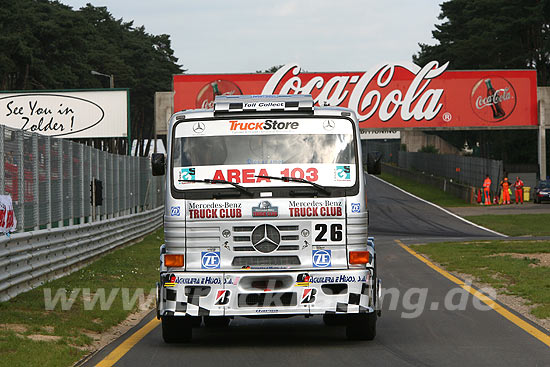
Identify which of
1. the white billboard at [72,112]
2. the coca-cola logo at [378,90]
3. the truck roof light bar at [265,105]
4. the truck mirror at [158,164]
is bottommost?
the truck mirror at [158,164]

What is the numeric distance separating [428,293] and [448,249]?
11.6m

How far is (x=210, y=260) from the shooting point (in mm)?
10961

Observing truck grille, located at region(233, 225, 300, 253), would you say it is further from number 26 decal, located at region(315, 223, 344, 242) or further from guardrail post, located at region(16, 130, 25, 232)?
guardrail post, located at region(16, 130, 25, 232)

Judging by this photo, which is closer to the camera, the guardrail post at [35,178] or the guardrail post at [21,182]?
the guardrail post at [21,182]

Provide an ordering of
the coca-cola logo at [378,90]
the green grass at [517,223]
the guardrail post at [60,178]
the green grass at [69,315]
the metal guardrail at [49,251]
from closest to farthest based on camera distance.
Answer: the green grass at [69,315], the metal guardrail at [49,251], the guardrail post at [60,178], the green grass at [517,223], the coca-cola logo at [378,90]

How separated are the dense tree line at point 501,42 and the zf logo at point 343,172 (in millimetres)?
73341

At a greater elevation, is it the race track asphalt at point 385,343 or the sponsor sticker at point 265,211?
the sponsor sticker at point 265,211

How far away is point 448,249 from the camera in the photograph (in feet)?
91.9

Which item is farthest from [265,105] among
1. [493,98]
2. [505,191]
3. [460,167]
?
[460,167]

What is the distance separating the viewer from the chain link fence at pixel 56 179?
1661 centimetres

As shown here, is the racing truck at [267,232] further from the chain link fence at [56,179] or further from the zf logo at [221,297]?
the chain link fence at [56,179]

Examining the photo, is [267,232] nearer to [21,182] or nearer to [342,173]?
[342,173]

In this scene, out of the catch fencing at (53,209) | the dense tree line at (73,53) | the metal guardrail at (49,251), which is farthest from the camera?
the dense tree line at (73,53)

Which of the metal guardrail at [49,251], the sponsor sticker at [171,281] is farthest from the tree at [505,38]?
the sponsor sticker at [171,281]
